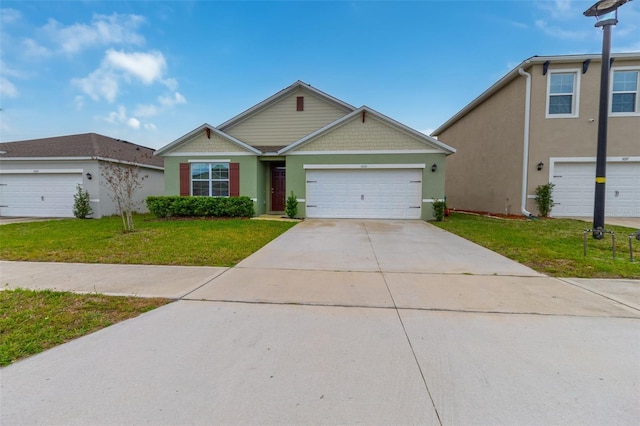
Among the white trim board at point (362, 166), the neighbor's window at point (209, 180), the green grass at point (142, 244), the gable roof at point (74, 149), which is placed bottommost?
the green grass at point (142, 244)

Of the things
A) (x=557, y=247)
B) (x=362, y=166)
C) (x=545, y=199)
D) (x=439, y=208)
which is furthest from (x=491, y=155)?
(x=557, y=247)

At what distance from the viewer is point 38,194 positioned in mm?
13945

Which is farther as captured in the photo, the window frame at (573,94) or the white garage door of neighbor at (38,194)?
the white garage door of neighbor at (38,194)

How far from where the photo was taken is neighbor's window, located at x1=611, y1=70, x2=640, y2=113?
11.7 meters

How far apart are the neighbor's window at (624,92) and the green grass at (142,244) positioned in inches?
575

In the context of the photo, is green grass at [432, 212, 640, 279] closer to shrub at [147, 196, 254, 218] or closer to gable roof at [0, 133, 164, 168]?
shrub at [147, 196, 254, 218]

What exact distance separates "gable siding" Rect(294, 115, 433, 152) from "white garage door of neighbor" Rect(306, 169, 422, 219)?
39.9 inches

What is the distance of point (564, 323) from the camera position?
3123 mm

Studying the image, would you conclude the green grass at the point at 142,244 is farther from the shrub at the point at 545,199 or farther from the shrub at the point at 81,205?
the shrub at the point at 545,199

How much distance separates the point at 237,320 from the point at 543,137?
14.4m

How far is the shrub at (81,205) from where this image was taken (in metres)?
13.2

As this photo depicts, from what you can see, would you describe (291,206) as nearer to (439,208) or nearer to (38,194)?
(439,208)

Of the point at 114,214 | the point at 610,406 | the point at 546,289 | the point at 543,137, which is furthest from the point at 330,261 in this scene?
the point at 114,214

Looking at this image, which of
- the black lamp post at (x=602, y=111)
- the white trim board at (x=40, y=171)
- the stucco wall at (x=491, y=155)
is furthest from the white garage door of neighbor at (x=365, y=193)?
the white trim board at (x=40, y=171)
